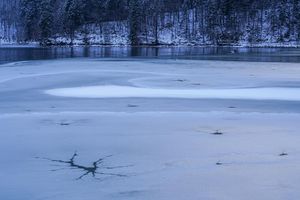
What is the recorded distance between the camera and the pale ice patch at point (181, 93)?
12148mm

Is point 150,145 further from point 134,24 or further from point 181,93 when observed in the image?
point 134,24

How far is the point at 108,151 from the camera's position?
635 centimetres

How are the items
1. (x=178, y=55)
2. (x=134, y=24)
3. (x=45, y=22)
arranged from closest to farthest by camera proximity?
(x=178, y=55)
(x=134, y=24)
(x=45, y=22)

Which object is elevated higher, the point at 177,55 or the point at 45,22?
the point at 45,22

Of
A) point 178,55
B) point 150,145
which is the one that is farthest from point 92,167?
point 178,55

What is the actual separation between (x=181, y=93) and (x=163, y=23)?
79.3 m

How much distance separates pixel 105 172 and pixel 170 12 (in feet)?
307

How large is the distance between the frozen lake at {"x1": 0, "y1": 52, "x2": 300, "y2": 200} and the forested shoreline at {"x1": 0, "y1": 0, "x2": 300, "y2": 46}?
2536 inches

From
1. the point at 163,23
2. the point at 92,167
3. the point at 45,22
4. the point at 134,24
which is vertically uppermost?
the point at 163,23

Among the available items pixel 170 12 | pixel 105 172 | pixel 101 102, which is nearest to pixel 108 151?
pixel 105 172

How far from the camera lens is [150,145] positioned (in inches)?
264

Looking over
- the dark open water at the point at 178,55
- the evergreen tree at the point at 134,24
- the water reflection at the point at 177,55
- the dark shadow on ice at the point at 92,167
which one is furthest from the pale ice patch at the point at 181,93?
the evergreen tree at the point at 134,24

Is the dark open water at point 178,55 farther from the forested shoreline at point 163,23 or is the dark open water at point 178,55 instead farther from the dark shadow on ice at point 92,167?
the forested shoreline at point 163,23

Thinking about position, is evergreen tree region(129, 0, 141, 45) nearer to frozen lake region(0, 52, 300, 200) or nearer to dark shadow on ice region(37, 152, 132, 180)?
frozen lake region(0, 52, 300, 200)
